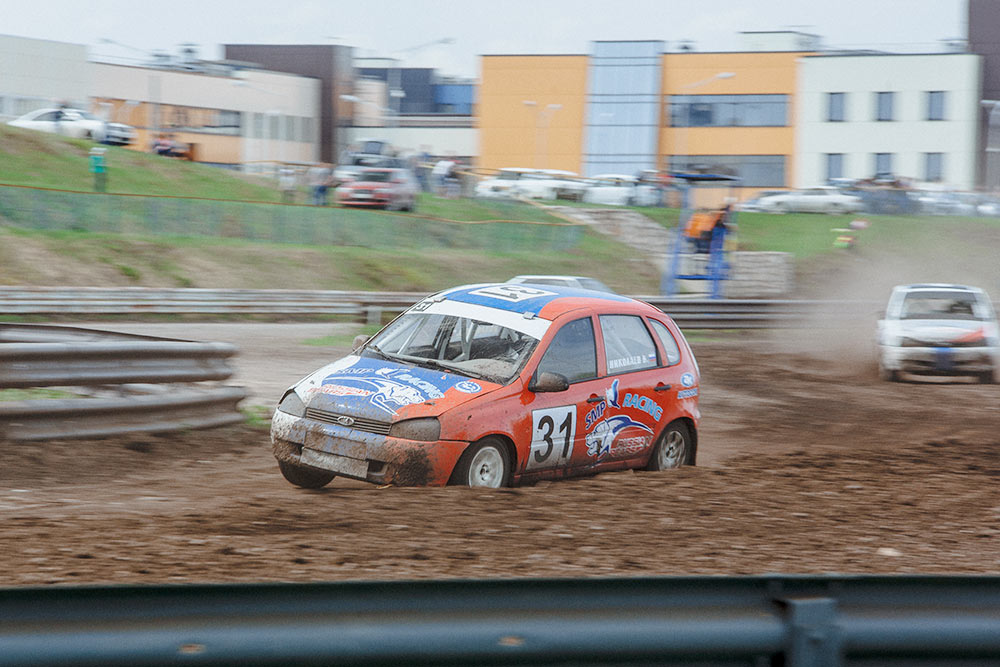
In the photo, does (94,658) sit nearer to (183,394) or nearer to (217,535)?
(217,535)

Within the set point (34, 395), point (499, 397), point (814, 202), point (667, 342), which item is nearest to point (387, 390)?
point (499, 397)

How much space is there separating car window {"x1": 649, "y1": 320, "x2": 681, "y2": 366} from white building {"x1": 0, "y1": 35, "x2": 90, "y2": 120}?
62804 millimetres

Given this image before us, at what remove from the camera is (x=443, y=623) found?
8.94ft

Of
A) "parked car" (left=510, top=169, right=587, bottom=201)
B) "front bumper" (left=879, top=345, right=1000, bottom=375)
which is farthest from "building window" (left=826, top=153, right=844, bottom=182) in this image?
"front bumper" (left=879, top=345, right=1000, bottom=375)

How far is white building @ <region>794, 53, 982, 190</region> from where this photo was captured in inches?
2648

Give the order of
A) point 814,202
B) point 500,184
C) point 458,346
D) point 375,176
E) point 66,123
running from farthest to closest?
point 500,184 < point 814,202 < point 66,123 < point 375,176 < point 458,346

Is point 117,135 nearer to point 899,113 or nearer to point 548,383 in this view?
point 548,383

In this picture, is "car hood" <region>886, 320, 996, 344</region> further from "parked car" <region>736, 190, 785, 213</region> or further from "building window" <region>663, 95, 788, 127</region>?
"building window" <region>663, 95, 788, 127</region>

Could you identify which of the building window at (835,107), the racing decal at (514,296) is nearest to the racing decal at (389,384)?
the racing decal at (514,296)

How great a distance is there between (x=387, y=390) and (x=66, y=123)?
41222 millimetres

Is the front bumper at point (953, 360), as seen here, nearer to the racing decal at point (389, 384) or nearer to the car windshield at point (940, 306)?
the car windshield at point (940, 306)

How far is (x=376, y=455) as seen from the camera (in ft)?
24.7

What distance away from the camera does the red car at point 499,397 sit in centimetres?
760

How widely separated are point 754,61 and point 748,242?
33462 millimetres
